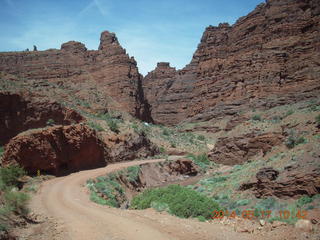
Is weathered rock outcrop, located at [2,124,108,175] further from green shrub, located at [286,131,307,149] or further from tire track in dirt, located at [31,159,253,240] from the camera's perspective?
green shrub, located at [286,131,307,149]

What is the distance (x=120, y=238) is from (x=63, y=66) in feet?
182

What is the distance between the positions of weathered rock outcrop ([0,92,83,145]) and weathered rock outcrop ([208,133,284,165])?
54.2ft

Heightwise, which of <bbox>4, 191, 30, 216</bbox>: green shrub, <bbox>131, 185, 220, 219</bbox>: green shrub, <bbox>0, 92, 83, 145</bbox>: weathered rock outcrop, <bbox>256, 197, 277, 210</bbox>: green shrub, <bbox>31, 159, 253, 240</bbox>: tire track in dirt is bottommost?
<bbox>256, 197, 277, 210</bbox>: green shrub

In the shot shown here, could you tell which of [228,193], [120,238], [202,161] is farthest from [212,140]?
[120,238]

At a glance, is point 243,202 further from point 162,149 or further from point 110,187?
point 162,149

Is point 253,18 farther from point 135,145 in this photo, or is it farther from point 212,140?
point 135,145

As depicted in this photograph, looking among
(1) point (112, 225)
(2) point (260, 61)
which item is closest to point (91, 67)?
(2) point (260, 61)

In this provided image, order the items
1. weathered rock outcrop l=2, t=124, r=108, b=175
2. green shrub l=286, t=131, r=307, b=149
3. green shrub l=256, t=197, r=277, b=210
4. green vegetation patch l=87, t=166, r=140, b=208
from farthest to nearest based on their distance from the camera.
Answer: weathered rock outcrop l=2, t=124, r=108, b=175 < green shrub l=286, t=131, r=307, b=149 < green vegetation patch l=87, t=166, r=140, b=208 < green shrub l=256, t=197, r=277, b=210

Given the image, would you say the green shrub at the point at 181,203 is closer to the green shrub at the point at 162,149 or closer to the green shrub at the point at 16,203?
the green shrub at the point at 16,203

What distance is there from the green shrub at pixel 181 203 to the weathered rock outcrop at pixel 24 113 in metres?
15.3

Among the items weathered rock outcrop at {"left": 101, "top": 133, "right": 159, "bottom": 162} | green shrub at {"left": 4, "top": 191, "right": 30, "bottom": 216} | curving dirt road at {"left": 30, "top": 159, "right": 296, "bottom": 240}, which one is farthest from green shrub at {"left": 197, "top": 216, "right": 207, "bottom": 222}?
weathered rock outcrop at {"left": 101, "top": 133, "right": 159, "bottom": 162}

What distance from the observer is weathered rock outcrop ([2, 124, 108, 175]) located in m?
19.3

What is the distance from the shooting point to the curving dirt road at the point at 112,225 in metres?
8.84

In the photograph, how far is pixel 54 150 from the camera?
20.7 m
